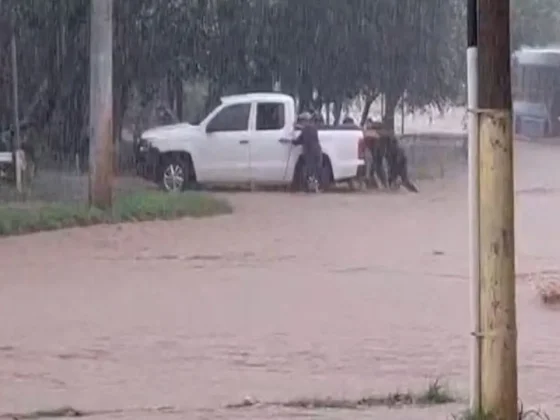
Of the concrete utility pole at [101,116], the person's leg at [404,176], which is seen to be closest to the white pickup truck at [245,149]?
the person's leg at [404,176]

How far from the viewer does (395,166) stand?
95.3ft

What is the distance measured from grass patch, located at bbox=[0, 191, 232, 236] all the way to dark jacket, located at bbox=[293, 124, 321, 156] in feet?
9.46

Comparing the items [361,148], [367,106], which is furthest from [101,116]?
[367,106]

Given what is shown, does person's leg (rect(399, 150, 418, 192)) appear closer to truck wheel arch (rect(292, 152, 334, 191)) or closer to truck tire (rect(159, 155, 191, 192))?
truck wheel arch (rect(292, 152, 334, 191))

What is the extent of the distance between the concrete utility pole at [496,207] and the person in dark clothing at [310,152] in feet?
66.1

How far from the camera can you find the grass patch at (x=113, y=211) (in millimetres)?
20562

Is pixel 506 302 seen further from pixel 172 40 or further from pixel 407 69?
pixel 407 69

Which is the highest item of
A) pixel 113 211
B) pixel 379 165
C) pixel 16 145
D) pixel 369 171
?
pixel 16 145

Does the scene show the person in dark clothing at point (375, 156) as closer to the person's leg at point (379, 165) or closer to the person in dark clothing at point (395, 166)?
the person's leg at point (379, 165)

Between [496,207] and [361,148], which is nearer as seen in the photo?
[496,207]

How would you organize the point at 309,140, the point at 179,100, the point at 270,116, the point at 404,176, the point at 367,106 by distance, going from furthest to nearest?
the point at 367,106 < the point at 179,100 < the point at 404,176 < the point at 270,116 < the point at 309,140

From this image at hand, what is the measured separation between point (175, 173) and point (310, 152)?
2565mm

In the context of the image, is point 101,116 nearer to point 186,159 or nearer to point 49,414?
point 186,159

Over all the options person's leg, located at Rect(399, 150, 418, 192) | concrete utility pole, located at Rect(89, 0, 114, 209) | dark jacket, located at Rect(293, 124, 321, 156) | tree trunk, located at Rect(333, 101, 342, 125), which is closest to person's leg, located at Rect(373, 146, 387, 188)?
person's leg, located at Rect(399, 150, 418, 192)
